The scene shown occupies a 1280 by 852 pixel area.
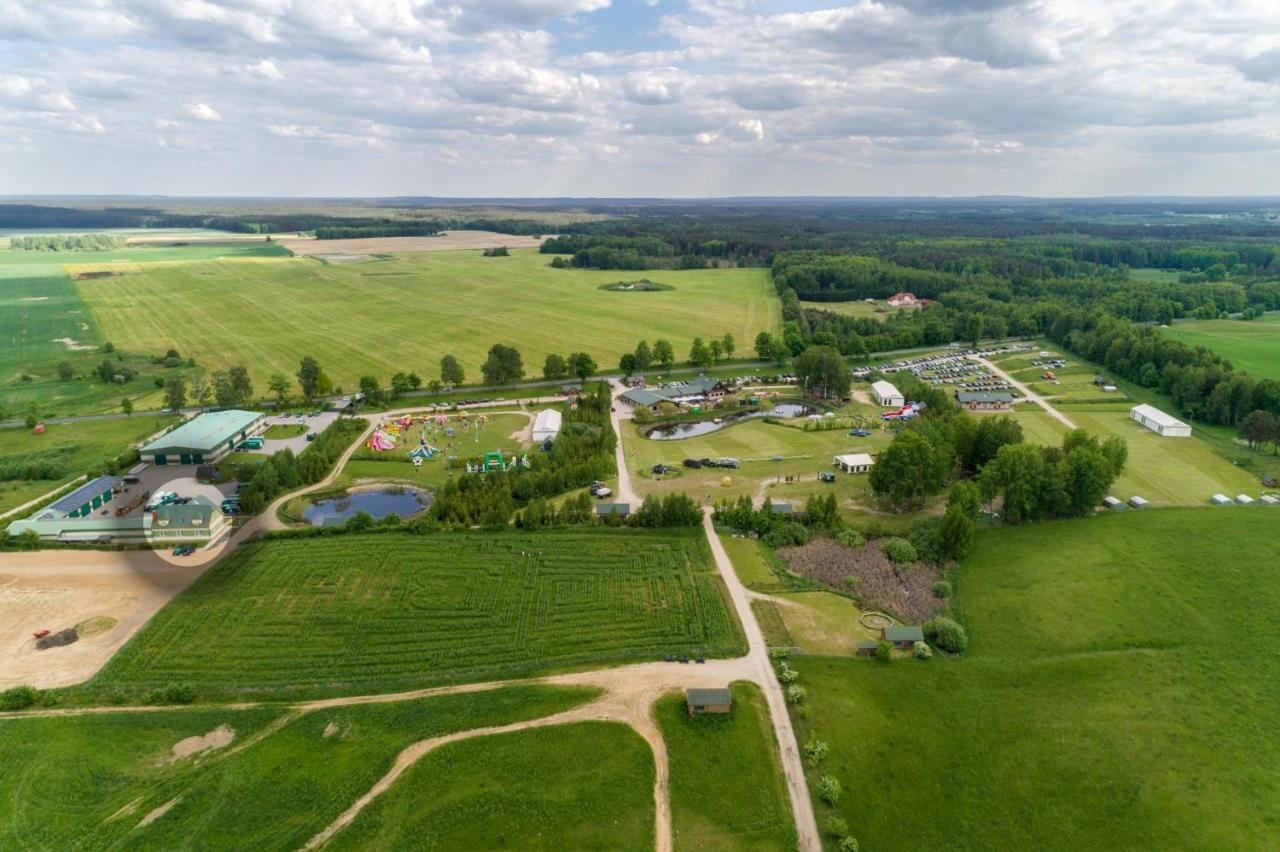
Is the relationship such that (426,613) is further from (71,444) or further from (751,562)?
(71,444)

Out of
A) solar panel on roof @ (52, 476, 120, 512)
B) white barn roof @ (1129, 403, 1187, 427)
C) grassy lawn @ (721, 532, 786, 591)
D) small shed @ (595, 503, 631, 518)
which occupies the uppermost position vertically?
solar panel on roof @ (52, 476, 120, 512)

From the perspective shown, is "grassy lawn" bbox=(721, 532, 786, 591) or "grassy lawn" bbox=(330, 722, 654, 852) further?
"grassy lawn" bbox=(721, 532, 786, 591)

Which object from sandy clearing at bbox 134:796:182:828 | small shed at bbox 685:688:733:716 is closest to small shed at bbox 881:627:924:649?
small shed at bbox 685:688:733:716

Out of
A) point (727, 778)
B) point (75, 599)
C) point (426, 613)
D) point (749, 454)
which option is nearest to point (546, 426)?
point (749, 454)

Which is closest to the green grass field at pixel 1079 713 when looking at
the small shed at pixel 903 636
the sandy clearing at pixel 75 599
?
the small shed at pixel 903 636

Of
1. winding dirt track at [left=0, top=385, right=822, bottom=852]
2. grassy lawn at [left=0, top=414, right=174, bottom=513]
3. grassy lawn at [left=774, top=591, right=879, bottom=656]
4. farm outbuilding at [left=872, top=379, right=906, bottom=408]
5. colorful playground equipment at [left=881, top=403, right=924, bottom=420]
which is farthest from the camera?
farm outbuilding at [left=872, top=379, right=906, bottom=408]

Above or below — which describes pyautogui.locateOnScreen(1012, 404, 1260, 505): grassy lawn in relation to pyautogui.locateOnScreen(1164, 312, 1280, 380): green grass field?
below

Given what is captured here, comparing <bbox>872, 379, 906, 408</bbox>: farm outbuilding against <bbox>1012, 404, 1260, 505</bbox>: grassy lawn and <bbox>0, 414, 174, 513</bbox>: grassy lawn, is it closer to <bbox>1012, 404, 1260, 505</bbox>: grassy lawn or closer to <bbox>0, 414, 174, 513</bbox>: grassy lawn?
<bbox>1012, 404, 1260, 505</bbox>: grassy lawn
